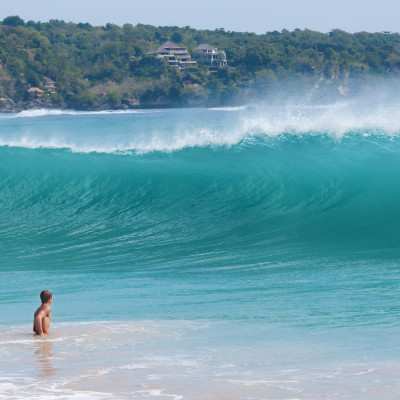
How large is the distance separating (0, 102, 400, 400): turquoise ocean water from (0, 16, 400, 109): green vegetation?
101 m

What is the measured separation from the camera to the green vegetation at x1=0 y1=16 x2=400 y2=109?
123m

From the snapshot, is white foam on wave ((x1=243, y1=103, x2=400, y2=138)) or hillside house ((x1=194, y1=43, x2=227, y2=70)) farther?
hillside house ((x1=194, y1=43, x2=227, y2=70))

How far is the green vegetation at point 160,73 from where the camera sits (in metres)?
123

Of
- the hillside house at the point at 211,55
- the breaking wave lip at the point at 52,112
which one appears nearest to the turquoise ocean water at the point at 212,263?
the breaking wave lip at the point at 52,112

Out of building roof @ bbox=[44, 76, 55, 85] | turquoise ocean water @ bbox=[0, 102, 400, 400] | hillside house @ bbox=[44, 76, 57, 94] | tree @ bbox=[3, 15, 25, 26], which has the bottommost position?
turquoise ocean water @ bbox=[0, 102, 400, 400]

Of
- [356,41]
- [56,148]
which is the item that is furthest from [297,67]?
[56,148]

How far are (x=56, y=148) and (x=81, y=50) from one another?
432 feet

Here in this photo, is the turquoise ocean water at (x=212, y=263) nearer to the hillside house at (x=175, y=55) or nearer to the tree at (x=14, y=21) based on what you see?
the hillside house at (x=175, y=55)

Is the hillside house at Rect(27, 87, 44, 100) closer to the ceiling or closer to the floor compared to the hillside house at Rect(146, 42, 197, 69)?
closer to the floor

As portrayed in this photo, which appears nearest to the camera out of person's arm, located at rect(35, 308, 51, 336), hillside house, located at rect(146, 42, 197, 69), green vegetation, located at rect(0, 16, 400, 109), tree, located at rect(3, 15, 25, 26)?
person's arm, located at rect(35, 308, 51, 336)

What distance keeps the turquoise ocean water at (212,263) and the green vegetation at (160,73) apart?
101345 mm

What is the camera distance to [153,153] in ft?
68.0

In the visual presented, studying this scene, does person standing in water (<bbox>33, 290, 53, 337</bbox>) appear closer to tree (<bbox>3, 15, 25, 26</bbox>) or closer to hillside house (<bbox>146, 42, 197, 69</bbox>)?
hillside house (<bbox>146, 42, 197, 69</bbox>)

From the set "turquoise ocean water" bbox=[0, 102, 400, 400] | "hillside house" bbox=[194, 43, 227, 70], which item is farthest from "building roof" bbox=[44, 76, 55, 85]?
"turquoise ocean water" bbox=[0, 102, 400, 400]
